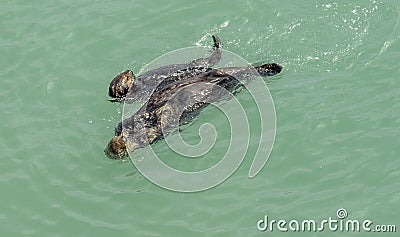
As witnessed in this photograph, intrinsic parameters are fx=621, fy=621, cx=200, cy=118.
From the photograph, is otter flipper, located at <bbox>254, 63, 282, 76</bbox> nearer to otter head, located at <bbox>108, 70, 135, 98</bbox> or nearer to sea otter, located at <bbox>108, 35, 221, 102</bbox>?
sea otter, located at <bbox>108, 35, 221, 102</bbox>

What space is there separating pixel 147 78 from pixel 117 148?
1.60 metres

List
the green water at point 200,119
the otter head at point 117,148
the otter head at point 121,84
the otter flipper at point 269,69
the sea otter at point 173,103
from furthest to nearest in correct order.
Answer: the otter flipper at point 269,69, the otter head at point 121,84, the sea otter at point 173,103, the otter head at point 117,148, the green water at point 200,119

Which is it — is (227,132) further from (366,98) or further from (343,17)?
(343,17)

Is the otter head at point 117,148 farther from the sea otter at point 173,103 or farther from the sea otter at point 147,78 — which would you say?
the sea otter at point 147,78

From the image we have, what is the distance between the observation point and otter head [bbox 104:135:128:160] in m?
8.00

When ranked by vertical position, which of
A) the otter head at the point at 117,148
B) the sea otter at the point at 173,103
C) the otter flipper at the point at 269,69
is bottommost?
the otter head at the point at 117,148

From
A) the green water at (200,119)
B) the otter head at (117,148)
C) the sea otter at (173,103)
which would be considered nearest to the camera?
the green water at (200,119)

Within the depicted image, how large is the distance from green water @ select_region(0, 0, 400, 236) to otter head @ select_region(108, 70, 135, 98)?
0.25 m

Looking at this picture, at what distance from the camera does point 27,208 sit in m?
8.06

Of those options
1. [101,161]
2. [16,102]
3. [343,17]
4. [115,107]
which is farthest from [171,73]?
[343,17]

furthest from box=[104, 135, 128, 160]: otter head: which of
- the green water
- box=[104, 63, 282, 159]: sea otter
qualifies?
the green water

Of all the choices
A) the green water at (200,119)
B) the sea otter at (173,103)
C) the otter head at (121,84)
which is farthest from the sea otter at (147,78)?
→ the green water at (200,119)

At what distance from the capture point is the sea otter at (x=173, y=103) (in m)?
8.20

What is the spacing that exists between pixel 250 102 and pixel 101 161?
7.52 feet
